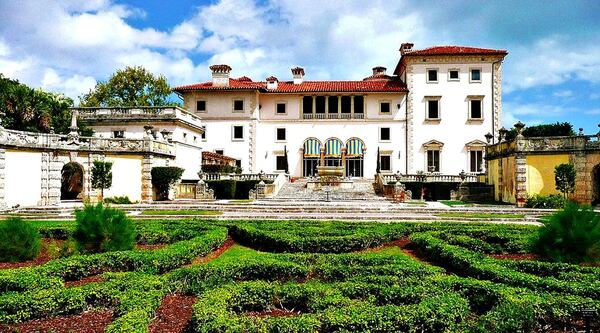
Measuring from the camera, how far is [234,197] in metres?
34.1

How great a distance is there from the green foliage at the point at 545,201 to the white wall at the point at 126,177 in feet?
80.2

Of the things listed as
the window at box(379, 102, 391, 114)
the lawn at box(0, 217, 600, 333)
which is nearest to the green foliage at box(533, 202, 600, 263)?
the lawn at box(0, 217, 600, 333)

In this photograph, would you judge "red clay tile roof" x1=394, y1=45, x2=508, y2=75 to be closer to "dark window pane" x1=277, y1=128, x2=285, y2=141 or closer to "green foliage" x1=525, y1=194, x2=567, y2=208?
"dark window pane" x1=277, y1=128, x2=285, y2=141

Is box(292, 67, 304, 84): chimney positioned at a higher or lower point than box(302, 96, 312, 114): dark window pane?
higher

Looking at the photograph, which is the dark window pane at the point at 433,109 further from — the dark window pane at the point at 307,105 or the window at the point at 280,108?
the window at the point at 280,108

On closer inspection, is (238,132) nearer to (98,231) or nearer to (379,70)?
(379,70)

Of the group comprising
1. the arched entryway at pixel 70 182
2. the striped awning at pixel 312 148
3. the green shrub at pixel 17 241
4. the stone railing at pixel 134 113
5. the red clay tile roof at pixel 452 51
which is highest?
the red clay tile roof at pixel 452 51

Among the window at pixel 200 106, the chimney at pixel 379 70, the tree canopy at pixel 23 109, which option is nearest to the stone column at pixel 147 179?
the tree canopy at pixel 23 109

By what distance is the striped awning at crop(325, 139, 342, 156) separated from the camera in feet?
155

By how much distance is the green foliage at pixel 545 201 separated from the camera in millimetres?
25138

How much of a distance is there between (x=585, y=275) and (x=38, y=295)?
931 cm

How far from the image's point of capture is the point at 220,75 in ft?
160

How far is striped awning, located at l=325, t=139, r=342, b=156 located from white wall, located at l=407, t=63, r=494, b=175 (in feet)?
25.4

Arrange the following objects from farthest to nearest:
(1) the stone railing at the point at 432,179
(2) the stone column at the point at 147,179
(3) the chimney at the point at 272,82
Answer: (3) the chimney at the point at 272,82
(1) the stone railing at the point at 432,179
(2) the stone column at the point at 147,179
